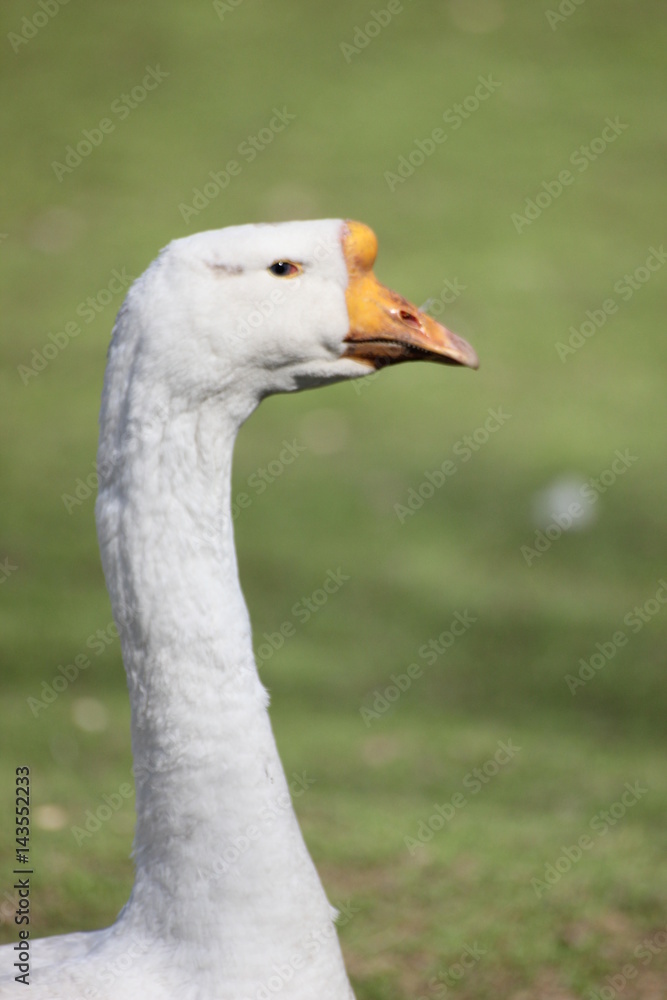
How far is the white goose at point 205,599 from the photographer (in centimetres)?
215

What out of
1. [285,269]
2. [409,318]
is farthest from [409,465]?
[285,269]

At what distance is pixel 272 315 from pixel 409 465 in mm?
5118

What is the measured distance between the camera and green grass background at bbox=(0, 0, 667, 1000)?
3.91 metres

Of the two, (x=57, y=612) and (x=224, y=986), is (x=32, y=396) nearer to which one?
(x=57, y=612)

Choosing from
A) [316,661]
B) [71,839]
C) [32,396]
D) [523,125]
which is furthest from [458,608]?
[523,125]

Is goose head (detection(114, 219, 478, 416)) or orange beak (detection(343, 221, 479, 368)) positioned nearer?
goose head (detection(114, 219, 478, 416))

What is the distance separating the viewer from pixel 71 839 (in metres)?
4.07

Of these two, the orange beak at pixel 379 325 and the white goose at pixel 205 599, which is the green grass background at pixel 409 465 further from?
the orange beak at pixel 379 325

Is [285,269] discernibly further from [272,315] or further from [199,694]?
[199,694]

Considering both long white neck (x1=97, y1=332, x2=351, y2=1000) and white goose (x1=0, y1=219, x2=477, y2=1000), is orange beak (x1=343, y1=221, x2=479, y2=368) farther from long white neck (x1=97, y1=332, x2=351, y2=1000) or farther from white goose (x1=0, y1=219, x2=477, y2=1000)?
long white neck (x1=97, y1=332, x2=351, y2=1000)

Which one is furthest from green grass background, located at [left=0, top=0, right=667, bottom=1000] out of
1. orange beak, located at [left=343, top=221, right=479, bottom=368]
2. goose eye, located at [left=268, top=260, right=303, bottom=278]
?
goose eye, located at [left=268, top=260, right=303, bottom=278]

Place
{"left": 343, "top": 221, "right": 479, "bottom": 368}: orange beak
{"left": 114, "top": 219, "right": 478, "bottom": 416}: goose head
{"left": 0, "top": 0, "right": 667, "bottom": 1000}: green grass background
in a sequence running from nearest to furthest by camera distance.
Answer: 1. {"left": 114, "top": 219, "right": 478, "bottom": 416}: goose head
2. {"left": 343, "top": 221, "right": 479, "bottom": 368}: orange beak
3. {"left": 0, "top": 0, "right": 667, "bottom": 1000}: green grass background

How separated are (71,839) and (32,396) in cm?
443

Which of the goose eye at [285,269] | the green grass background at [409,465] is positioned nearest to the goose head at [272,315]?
the goose eye at [285,269]
